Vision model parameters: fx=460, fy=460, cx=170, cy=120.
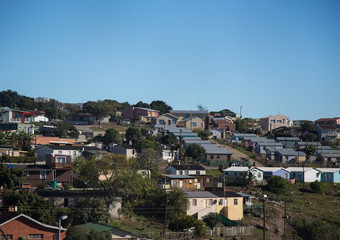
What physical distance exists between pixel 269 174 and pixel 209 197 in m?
19.4

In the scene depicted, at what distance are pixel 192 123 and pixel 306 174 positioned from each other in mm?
38918

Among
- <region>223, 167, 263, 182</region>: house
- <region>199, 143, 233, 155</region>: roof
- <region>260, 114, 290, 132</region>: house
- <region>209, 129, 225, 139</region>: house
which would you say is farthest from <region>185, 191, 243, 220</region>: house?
<region>260, 114, 290, 132</region>: house

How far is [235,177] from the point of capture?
60062 millimetres

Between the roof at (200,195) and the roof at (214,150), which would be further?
the roof at (214,150)

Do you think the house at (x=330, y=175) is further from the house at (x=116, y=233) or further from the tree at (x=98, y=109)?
the tree at (x=98, y=109)

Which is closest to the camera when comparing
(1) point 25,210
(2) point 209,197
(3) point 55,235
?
(3) point 55,235

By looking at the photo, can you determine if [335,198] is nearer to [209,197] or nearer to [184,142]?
[209,197]

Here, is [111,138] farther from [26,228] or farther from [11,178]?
[26,228]

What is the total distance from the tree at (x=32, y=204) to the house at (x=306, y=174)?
3843 cm

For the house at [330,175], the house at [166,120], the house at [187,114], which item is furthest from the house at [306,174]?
the house at [187,114]

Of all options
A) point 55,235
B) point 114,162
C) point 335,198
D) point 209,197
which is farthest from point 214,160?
point 55,235

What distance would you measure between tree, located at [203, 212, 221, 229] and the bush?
71.4 ft

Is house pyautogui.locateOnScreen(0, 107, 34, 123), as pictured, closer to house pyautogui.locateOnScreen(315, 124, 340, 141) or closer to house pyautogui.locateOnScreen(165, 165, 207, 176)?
house pyautogui.locateOnScreen(165, 165, 207, 176)

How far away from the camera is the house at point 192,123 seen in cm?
9944
